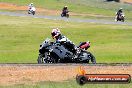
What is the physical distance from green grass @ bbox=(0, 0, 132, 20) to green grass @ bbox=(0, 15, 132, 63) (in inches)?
1068

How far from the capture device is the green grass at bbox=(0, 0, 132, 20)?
75.5 meters

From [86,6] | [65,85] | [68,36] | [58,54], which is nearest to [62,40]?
[58,54]

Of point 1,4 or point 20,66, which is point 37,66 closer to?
point 20,66

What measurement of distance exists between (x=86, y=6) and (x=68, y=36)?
39.7 metres

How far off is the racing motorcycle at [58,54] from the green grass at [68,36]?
3.91m

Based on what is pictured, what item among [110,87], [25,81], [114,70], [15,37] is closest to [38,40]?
[15,37]

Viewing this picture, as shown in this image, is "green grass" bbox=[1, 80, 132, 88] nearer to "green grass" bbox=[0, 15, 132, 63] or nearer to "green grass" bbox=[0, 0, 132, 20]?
"green grass" bbox=[0, 15, 132, 63]

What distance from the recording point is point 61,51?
75.6 feet

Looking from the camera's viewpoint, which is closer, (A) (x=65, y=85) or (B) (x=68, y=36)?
(A) (x=65, y=85)

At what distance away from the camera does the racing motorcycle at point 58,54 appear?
22.8 m

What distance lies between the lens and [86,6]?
80000 mm

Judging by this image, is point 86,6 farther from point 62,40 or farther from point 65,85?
point 65,85

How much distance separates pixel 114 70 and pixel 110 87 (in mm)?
5255

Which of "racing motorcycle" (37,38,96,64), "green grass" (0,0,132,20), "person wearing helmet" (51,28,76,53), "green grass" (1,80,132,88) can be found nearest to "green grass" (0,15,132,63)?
"racing motorcycle" (37,38,96,64)
